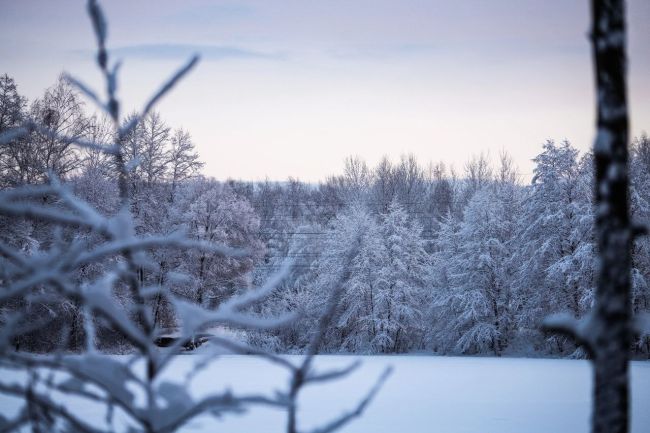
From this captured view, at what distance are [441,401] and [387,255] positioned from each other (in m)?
20.5

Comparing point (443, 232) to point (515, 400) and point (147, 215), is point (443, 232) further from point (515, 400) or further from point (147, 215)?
point (515, 400)

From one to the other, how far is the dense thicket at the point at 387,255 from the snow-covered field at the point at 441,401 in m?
10.6

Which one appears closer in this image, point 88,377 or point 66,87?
point 88,377

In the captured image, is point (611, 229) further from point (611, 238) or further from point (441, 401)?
point (441, 401)

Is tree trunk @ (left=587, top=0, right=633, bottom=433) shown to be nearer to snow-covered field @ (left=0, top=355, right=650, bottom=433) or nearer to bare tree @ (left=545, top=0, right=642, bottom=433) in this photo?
bare tree @ (left=545, top=0, right=642, bottom=433)

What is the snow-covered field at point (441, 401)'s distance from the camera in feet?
27.9

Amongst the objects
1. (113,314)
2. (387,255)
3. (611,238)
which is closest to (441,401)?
(611,238)

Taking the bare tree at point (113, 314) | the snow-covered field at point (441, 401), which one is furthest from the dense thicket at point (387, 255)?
the bare tree at point (113, 314)

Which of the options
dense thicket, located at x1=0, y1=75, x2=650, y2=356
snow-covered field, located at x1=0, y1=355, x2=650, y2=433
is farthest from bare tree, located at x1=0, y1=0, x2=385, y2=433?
dense thicket, located at x1=0, y1=75, x2=650, y2=356

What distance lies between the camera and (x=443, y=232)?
32.0m

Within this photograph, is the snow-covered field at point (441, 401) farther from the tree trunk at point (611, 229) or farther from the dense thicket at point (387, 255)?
the dense thicket at point (387, 255)

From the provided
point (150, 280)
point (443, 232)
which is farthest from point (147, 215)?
point (443, 232)

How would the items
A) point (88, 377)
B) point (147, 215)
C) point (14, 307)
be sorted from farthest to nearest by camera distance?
point (147, 215)
point (14, 307)
point (88, 377)

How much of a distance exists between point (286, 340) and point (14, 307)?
573 inches
